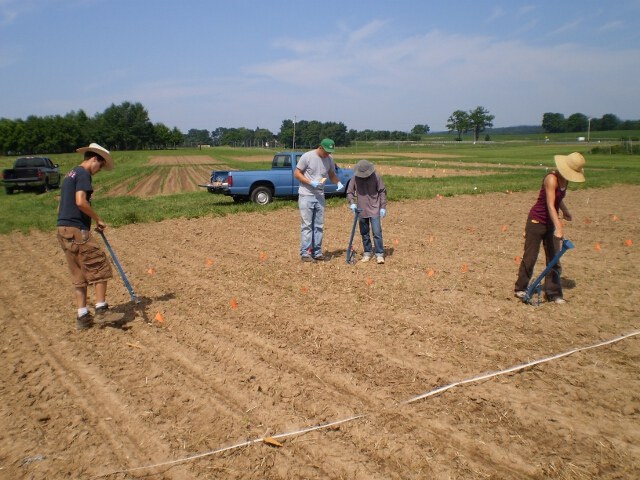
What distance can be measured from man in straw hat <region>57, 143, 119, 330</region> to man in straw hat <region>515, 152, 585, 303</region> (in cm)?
503

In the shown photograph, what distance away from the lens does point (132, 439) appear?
3422 millimetres

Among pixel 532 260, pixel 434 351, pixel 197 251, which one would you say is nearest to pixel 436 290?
pixel 532 260

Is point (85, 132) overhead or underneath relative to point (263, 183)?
overhead

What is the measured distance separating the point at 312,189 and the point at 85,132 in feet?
367

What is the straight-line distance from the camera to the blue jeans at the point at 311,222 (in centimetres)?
784

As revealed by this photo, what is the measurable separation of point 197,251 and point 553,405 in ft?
23.6

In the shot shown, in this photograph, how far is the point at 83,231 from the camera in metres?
5.31

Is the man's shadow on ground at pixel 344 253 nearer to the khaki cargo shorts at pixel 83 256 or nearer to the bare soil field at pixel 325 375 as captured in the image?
the bare soil field at pixel 325 375

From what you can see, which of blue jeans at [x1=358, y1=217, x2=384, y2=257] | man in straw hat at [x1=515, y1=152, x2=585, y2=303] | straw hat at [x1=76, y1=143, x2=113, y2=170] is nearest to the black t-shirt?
straw hat at [x1=76, y1=143, x2=113, y2=170]

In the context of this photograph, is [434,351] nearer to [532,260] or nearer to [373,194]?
[532,260]

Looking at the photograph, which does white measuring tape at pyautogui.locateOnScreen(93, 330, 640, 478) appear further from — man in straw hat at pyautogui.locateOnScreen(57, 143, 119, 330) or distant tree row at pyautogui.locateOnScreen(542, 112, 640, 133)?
distant tree row at pyautogui.locateOnScreen(542, 112, 640, 133)

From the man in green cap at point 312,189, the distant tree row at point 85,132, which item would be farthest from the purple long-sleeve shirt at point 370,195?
the distant tree row at point 85,132

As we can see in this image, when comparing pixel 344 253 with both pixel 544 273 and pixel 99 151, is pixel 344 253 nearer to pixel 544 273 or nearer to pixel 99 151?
pixel 544 273

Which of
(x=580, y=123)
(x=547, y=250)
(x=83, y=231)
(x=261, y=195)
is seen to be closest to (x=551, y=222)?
(x=547, y=250)
